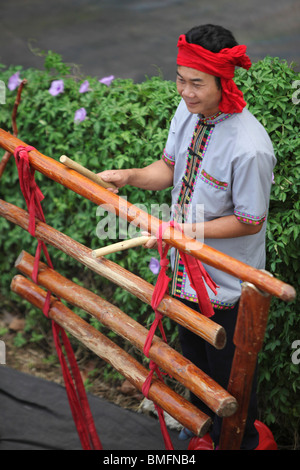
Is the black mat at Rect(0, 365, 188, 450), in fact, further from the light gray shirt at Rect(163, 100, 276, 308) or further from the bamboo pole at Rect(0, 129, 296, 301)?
the bamboo pole at Rect(0, 129, 296, 301)

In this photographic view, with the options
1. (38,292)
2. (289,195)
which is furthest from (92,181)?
(289,195)

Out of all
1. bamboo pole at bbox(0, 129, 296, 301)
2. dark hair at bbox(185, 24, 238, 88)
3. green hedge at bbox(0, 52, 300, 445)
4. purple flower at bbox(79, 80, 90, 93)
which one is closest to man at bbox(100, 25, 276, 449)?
dark hair at bbox(185, 24, 238, 88)

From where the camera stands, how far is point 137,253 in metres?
2.92

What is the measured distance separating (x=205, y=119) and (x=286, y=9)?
5.87 feet

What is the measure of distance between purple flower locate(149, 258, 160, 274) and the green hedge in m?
0.07

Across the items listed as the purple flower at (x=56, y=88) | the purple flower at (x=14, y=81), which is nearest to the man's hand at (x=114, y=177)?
the purple flower at (x=56, y=88)

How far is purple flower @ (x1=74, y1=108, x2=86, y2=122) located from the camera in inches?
116

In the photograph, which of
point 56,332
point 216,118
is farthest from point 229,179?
point 56,332

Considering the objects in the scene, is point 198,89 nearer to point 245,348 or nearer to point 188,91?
point 188,91

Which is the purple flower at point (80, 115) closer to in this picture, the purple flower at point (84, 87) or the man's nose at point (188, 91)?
the purple flower at point (84, 87)

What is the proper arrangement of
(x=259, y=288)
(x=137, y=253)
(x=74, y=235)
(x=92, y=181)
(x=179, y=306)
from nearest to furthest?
(x=259, y=288)
(x=179, y=306)
(x=92, y=181)
(x=137, y=253)
(x=74, y=235)

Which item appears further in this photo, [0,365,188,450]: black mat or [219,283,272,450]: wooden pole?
[0,365,188,450]: black mat

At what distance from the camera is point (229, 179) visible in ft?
5.89
